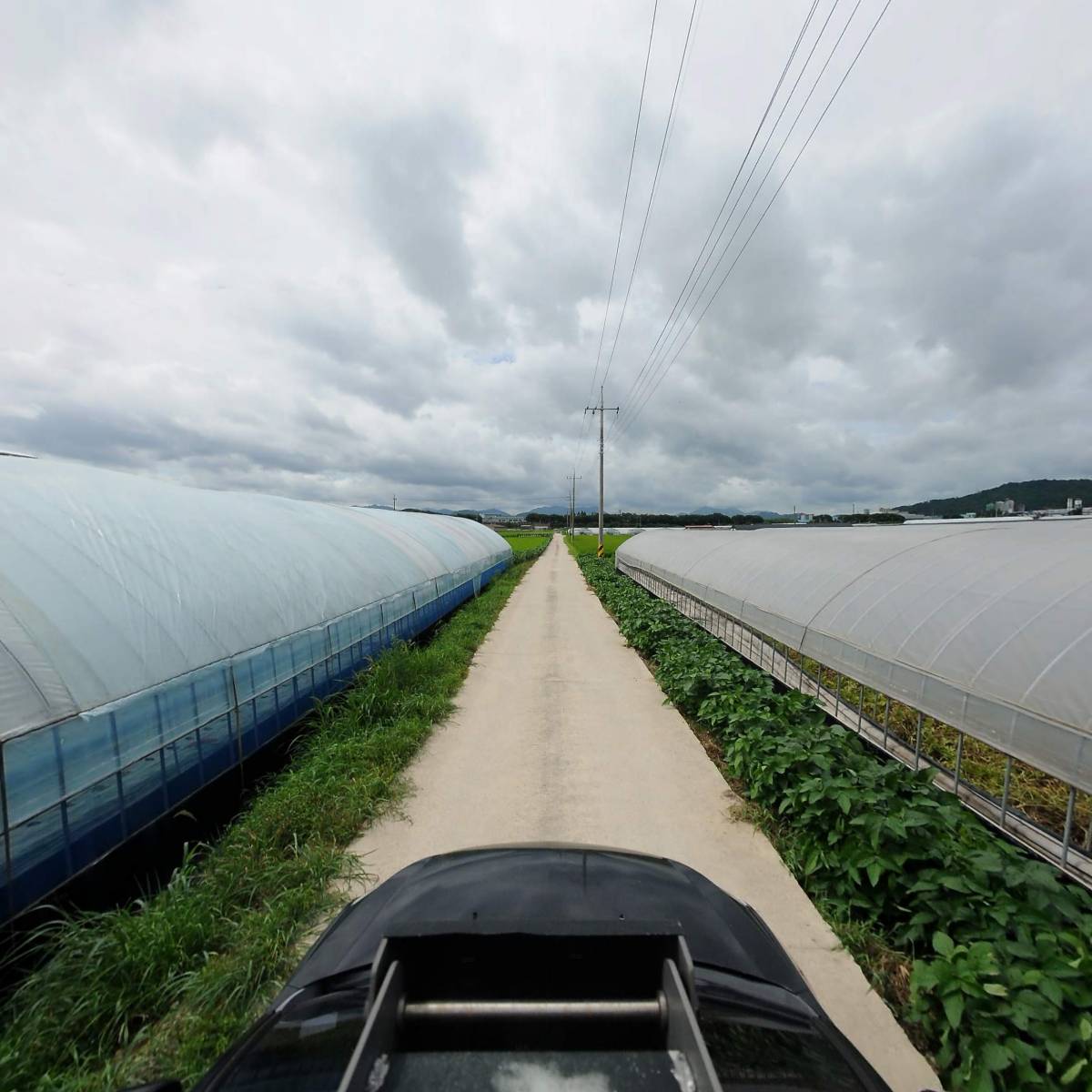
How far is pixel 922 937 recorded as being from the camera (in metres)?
2.90

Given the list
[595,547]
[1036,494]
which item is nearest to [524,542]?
[595,547]

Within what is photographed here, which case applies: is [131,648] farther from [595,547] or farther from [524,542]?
[524,542]

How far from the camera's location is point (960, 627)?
14.7 feet

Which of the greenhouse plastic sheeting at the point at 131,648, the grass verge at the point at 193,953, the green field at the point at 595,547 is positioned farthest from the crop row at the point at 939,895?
the green field at the point at 595,547

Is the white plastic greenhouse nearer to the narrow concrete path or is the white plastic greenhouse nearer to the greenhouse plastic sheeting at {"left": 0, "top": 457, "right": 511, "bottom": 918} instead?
the narrow concrete path

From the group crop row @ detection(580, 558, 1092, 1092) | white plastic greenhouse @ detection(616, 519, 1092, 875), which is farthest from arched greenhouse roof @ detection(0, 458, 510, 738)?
white plastic greenhouse @ detection(616, 519, 1092, 875)

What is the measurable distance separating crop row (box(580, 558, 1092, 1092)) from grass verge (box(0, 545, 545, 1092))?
3.51m

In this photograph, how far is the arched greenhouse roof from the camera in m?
3.42

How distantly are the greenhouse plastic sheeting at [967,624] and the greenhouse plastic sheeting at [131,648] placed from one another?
6446 mm

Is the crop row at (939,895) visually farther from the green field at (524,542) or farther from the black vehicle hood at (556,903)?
the green field at (524,542)

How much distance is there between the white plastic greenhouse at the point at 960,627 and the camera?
11.2 feet

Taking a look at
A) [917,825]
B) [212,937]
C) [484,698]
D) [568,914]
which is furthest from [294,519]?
[917,825]

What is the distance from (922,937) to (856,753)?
67.8 inches

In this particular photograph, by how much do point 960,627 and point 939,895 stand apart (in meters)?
2.56
